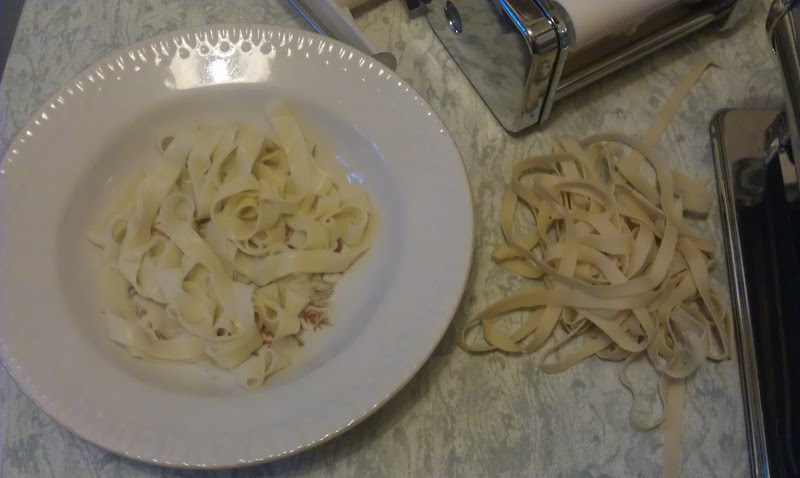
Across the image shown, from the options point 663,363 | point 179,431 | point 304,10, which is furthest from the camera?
point 304,10

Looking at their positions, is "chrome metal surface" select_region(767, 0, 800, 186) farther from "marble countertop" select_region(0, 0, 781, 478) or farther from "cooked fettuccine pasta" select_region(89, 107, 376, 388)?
"cooked fettuccine pasta" select_region(89, 107, 376, 388)

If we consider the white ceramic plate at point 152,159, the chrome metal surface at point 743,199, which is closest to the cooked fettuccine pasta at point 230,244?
the white ceramic plate at point 152,159

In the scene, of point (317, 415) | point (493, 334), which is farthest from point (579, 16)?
point (317, 415)

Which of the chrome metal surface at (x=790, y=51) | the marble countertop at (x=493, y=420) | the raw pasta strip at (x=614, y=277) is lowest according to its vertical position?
the marble countertop at (x=493, y=420)

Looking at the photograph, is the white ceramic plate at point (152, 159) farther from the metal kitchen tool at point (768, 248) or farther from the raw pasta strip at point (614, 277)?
the metal kitchen tool at point (768, 248)

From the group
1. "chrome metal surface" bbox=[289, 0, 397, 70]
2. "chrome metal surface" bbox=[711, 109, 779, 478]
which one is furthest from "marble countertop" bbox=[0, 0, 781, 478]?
"chrome metal surface" bbox=[289, 0, 397, 70]

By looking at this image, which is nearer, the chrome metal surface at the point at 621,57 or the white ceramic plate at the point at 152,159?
the white ceramic plate at the point at 152,159

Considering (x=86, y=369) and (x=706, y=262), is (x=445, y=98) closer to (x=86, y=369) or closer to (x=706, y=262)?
(x=706, y=262)
